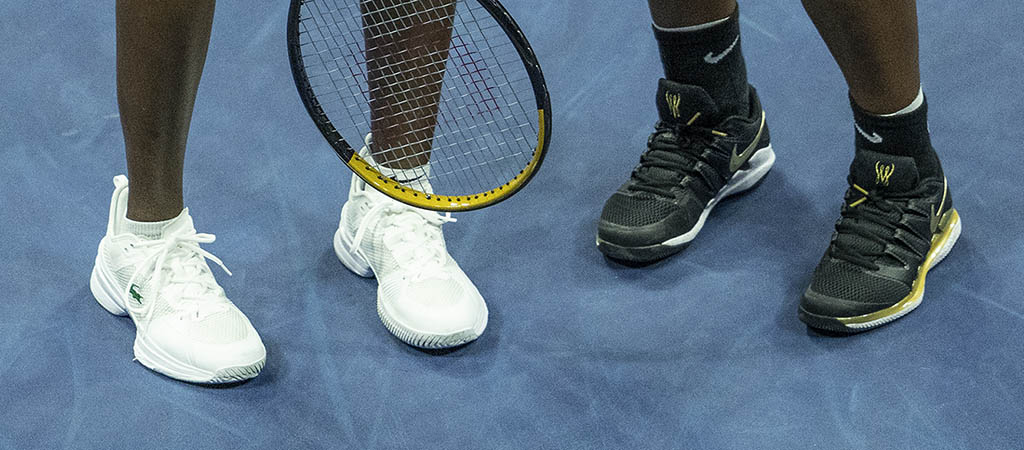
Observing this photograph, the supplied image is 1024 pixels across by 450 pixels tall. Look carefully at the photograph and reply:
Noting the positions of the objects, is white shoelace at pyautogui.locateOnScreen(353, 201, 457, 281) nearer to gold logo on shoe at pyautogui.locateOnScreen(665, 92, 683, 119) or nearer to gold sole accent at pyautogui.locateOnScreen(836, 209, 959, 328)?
gold logo on shoe at pyautogui.locateOnScreen(665, 92, 683, 119)

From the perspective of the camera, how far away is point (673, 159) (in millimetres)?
1284

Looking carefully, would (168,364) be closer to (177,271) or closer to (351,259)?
(177,271)

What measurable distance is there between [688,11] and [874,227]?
0.32 meters

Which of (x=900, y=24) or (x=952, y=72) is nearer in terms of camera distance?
(x=900, y=24)

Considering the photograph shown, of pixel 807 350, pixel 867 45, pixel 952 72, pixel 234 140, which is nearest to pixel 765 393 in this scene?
pixel 807 350

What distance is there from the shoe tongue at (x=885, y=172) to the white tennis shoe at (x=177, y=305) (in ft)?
2.23

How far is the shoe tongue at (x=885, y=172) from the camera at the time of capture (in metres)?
1.13

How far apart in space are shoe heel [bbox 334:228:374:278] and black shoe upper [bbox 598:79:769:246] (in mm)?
280

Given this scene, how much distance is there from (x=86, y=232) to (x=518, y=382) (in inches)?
23.4

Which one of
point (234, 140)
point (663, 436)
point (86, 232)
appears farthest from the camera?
point (234, 140)

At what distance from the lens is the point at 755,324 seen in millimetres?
1149

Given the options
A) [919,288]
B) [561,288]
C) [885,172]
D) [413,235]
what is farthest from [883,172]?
[413,235]

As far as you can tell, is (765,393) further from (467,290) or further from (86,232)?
(86,232)

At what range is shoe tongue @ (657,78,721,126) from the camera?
1.23m
